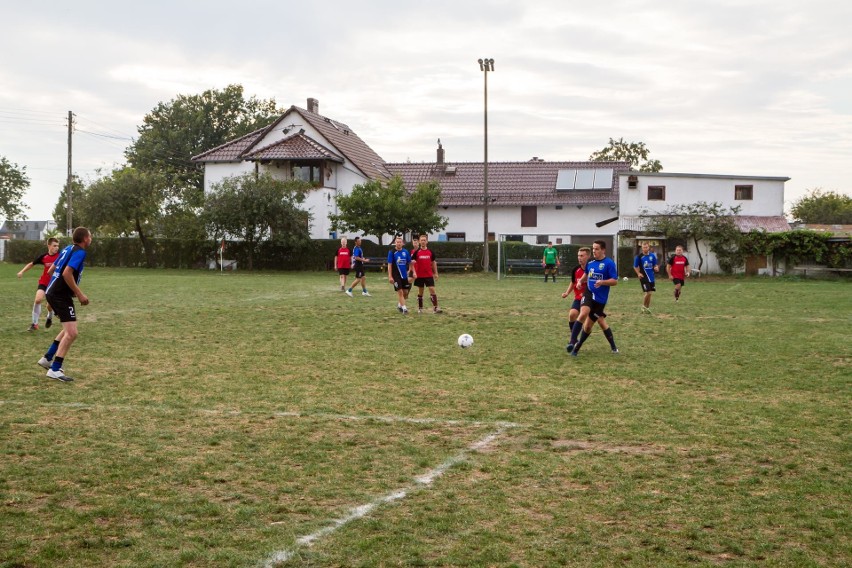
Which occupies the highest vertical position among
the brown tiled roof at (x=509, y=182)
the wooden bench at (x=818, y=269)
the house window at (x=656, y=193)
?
the brown tiled roof at (x=509, y=182)

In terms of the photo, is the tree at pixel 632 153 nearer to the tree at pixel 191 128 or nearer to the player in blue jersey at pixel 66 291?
the tree at pixel 191 128

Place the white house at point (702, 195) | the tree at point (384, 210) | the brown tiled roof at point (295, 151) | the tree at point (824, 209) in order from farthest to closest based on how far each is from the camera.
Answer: the tree at point (824, 209) < the brown tiled roof at point (295, 151) < the white house at point (702, 195) < the tree at point (384, 210)

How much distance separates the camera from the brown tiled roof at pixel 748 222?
1935 inches

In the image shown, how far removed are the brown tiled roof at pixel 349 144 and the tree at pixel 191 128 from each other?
61.2ft

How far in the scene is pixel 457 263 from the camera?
46688 millimetres

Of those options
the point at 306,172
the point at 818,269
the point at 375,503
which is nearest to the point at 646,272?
the point at 375,503

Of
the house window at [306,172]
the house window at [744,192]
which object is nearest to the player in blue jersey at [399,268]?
the house window at [744,192]

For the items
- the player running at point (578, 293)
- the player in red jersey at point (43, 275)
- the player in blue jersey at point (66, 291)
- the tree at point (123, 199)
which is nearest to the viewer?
the player in blue jersey at point (66, 291)

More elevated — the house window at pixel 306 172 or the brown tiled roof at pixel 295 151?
the brown tiled roof at pixel 295 151

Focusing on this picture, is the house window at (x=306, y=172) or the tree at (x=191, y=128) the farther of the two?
the tree at (x=191, y=128)

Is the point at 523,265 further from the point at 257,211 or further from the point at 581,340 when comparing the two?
the point at 581,340

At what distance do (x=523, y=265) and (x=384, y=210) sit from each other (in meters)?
8.60

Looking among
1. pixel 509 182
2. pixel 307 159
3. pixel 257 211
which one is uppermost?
pixel 307 159

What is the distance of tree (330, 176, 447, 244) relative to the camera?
156 ft
